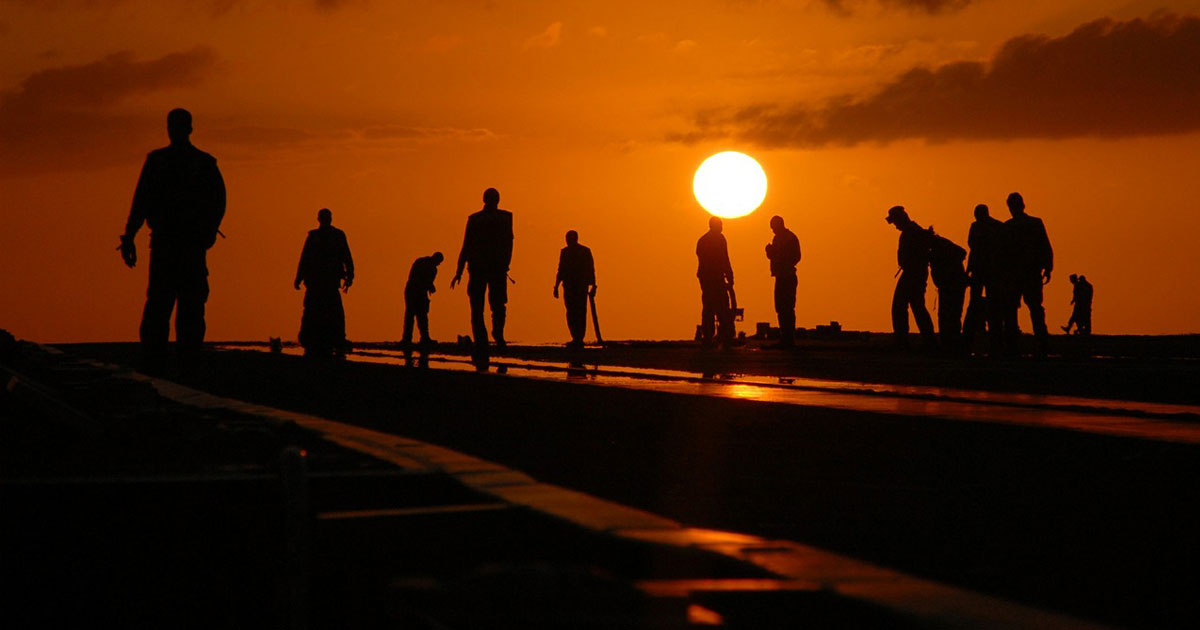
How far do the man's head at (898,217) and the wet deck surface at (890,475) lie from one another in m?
13.3

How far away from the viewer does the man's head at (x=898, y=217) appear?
27781 millimetres

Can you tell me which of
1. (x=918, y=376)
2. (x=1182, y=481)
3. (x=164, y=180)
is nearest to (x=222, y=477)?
(x=1182, y=481)

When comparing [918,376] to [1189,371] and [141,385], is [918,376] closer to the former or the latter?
[1189,371]

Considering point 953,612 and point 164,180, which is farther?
point 164,180

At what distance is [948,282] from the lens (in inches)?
1116

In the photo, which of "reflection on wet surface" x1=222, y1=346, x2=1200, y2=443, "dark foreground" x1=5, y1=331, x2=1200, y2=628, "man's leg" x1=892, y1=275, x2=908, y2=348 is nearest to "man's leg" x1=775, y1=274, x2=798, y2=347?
"man's leg" x1=892, y1=275, x2=908, y2=348

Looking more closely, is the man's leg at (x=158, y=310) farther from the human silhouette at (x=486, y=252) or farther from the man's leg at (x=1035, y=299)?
the man's leg at (x=1035, y=299)

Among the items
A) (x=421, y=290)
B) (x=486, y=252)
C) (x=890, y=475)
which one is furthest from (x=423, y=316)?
(x=890, y=475)

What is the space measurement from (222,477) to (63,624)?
1738mm

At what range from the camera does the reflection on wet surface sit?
10.8 metres

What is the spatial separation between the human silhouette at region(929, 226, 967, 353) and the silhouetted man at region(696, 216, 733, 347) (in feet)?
13.3

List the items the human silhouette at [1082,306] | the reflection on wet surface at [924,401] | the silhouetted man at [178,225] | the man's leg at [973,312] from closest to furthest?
1. the reflection on wet surface at [924,401]
2. the silhouetted man at [178,225]
3. the man's leg at [973,312]
4. the human silhouette at [1082,306]

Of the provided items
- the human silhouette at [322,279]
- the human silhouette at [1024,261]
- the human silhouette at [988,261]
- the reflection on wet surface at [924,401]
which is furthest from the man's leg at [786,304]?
the reflection on wet surface at [924,401]

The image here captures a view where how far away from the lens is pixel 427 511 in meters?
4.90
